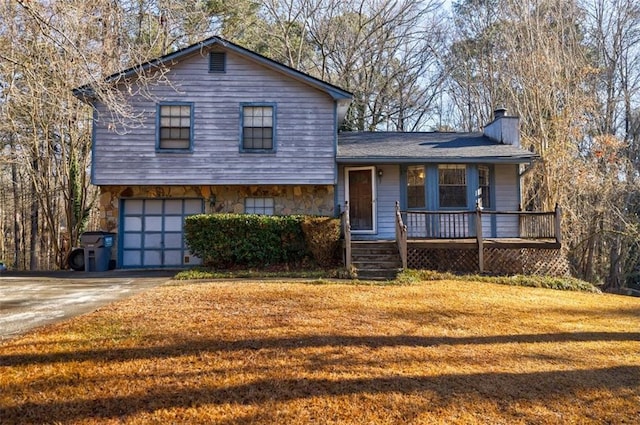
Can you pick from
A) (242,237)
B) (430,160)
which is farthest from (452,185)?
(242,237)

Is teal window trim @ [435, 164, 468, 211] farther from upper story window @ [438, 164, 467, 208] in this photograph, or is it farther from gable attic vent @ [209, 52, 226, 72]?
gable attic vent @ [209, 52, 226, 72]

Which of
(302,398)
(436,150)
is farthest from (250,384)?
(436,150)

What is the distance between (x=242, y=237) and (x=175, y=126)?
13.4 feet

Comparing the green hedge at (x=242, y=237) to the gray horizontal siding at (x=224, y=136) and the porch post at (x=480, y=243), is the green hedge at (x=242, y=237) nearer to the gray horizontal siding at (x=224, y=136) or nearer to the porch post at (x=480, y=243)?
the gray horizontal siding at (x=224, y=136)

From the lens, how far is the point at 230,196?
1187 cm

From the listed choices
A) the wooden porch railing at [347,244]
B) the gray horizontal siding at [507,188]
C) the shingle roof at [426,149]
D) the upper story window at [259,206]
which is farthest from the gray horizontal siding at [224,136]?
the gray horizontal siding at [507,188]

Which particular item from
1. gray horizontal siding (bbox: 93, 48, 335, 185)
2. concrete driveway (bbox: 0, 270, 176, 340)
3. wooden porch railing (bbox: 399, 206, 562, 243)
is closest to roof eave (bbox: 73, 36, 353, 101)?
gray horizontal siding (bbox: 93, 48, 335, 185)

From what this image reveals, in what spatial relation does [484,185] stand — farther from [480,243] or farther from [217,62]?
[217,62]

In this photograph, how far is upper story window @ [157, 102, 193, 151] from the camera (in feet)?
37.4

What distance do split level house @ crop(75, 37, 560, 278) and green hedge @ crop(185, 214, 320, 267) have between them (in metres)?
1.60

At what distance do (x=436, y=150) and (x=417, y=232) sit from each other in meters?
2.83

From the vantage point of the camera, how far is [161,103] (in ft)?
37.5

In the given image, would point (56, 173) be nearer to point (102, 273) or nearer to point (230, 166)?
point (102, 273)

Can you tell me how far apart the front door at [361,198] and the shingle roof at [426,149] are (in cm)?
71
